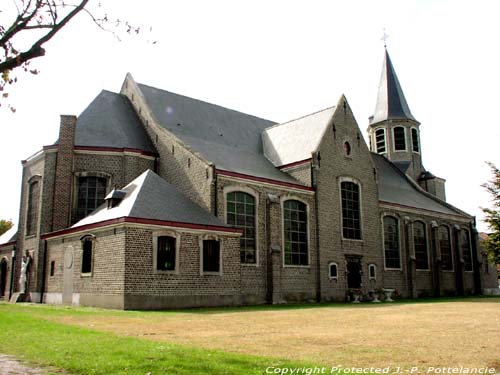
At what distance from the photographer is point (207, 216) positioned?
2242 cm

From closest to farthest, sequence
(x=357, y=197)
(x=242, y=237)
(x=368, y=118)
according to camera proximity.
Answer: (x=242, y=237), (x=357, y=197), (x=368, y=118)

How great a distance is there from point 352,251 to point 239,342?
20692 millimetres

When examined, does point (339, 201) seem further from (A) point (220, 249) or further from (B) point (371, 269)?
(A) point (220, 249)

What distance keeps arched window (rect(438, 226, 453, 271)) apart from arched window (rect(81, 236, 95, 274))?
25028 millimetres

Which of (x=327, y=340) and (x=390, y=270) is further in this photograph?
(x=390, y=270)

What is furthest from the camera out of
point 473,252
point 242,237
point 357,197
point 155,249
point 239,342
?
point 473,252

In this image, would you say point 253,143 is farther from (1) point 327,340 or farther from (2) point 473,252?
(1) point 327,340

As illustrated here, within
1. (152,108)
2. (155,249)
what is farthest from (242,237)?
(152,108)

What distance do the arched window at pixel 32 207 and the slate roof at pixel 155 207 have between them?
189 inches

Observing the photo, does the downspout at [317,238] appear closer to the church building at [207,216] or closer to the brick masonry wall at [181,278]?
the church building at [207,216]

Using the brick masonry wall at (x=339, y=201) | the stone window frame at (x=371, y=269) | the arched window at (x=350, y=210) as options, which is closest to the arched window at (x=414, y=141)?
the brick masonry wall at (x=339, y=201)

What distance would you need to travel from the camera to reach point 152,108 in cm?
2827

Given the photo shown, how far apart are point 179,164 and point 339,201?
950cm

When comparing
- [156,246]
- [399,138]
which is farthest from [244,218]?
[399,138]
